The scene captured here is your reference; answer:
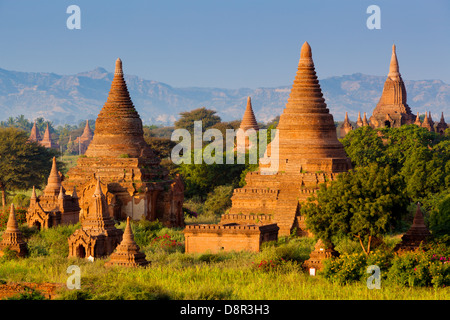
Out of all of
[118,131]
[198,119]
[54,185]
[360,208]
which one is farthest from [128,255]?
[198,119]

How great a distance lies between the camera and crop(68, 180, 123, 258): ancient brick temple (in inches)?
1743

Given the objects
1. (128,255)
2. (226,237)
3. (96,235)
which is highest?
(96,235)

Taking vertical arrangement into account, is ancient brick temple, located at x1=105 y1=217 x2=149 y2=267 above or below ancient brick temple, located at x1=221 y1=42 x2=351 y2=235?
below

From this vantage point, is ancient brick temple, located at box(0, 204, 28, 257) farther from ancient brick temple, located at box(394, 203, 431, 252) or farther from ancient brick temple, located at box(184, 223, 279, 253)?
ancient brick temple, located at box(394, 203, 431, 252)

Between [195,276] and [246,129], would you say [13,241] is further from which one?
[246,129]

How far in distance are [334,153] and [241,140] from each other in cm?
2692

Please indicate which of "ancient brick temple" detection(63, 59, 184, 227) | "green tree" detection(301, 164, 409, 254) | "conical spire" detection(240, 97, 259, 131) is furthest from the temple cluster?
"conical spire" detection(240, 97, 259, 131)

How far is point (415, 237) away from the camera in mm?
41562

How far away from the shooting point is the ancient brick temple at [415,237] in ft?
135

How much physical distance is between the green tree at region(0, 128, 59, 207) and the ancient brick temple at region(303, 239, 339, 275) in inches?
1472

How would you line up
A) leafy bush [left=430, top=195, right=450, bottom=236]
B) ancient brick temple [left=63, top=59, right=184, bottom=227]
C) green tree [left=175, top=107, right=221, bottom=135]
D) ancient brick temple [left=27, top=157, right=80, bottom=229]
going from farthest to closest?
green tree [left=175, top=107, right=221, bottom=135] < ancient brick temple [left=63, top=59, right=184, bottom=227] < ancient brick temple [left=27, top=157, right=80, bottom=229] < leafy bush [left=430, top=195, right=450, bottom=236]

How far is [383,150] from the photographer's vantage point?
72.1 m

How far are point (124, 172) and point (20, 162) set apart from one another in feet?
82.3

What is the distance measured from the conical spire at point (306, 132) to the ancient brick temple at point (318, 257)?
11.2 metres
